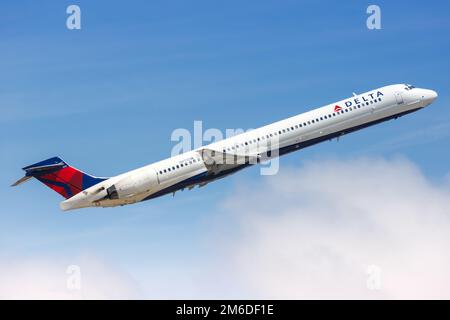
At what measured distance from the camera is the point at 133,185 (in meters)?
73.3

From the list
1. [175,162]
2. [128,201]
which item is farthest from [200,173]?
[128,201]

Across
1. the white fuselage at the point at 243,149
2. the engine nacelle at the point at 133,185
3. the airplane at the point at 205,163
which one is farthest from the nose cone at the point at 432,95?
the engine nacelle at the point at 133,185

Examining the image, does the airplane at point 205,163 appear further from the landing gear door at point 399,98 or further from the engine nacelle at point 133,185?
the landing gear door at point 399,98

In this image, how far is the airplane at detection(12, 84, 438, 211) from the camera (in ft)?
243

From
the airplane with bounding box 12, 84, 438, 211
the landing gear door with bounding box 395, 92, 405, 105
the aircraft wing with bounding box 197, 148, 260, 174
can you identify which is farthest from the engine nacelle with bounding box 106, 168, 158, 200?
the landing gear door with bounding box 395, 92, 405, 105

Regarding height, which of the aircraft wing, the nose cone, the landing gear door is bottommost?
the aircraft wing

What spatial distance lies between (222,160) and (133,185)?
906 cm

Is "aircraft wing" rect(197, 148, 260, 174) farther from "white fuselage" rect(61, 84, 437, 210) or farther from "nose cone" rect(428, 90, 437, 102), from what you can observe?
"nose cone" rect(428, 90, 437, 102)

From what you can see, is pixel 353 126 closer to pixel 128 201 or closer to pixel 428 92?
pixel 428 92

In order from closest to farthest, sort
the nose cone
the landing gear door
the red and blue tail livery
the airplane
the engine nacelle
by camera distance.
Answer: the engine nacelle
the airplane
the red and blue tail livery
the landing gear door
the nose cone

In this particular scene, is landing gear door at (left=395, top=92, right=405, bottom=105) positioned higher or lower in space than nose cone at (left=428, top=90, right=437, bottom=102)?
lower

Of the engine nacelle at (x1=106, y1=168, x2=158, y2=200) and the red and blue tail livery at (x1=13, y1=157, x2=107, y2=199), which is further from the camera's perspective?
the red and blue tail livery at (x1=13, y1=157, x2=107, y2=199)

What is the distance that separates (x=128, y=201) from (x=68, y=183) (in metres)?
6.15

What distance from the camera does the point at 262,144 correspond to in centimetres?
7544
